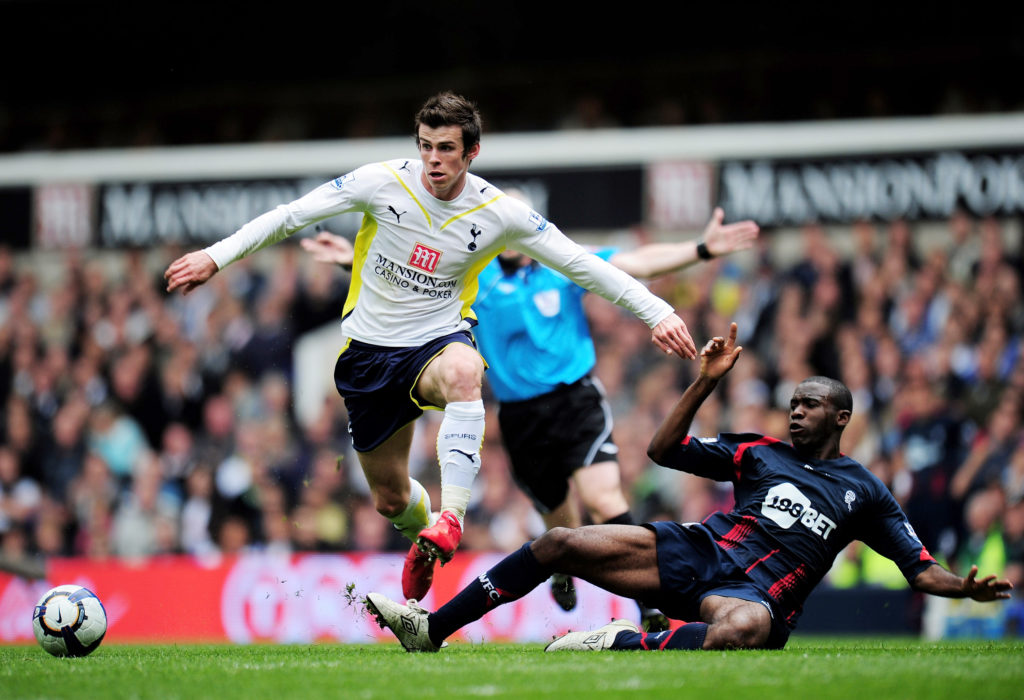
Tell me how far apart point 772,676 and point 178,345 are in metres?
10.8

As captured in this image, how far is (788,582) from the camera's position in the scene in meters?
5.89

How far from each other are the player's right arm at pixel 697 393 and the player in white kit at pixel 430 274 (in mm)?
245

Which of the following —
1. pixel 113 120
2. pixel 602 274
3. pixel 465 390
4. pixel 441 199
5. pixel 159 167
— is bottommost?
pixel 465 390

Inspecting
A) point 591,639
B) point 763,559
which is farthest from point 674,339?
point 591,639

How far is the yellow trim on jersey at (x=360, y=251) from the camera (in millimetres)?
6516

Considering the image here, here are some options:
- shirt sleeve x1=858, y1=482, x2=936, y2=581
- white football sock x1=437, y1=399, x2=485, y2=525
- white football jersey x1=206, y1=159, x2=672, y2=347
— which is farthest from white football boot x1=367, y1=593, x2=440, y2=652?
shirt sleeve x1=858, y1=482, x2=936, y2=581

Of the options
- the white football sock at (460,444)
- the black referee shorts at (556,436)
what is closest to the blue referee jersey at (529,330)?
the black referee shorts at (556,436)

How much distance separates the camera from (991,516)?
10734 mm

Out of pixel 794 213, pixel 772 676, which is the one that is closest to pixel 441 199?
pixel 772 676

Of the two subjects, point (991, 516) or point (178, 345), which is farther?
point (178, 345)

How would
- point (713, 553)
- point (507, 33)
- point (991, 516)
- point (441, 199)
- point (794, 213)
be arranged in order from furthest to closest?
1. point (507, 33)
2. point (794, 213)
3. point (991, 516)
4. point (441, 199)
5. point (713, 553)

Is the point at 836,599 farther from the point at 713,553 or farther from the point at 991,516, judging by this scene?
the point at 713,553

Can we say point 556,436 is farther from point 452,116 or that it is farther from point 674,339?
point 452,116

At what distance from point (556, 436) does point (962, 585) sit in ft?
10.1
